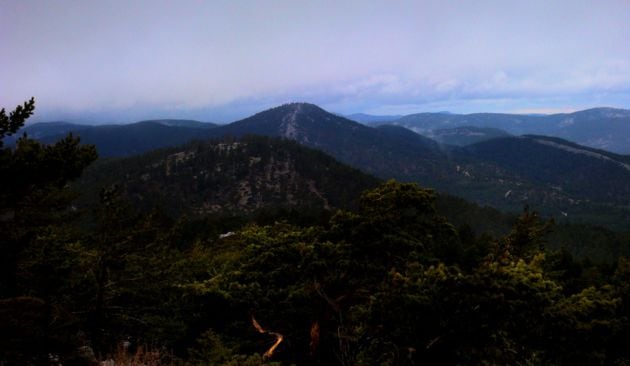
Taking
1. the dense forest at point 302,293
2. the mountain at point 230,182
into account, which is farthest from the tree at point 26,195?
the mountain at point 230,182

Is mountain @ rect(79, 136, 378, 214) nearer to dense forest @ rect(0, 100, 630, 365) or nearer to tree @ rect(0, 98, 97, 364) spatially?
dense forest @ rect(0, 100, 630, 365)

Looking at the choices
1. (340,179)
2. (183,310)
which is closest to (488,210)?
(340,179)

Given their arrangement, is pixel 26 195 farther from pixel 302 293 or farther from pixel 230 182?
pixel 230 182

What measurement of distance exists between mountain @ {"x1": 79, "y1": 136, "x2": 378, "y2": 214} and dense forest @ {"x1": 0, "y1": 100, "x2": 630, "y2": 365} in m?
144

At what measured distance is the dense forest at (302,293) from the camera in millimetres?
8930

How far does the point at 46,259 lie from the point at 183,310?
7927mm

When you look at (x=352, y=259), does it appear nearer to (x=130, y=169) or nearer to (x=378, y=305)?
(x=378, y=305)

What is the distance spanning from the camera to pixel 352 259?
1250 centimetres

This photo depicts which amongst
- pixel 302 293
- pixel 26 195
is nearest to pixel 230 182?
pixel 302 293

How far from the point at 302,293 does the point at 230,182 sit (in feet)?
587

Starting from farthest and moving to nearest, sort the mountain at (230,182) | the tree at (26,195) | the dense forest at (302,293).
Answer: the mountain at (230,182) → the dense forest at (302,293) → the tree at (26,195)

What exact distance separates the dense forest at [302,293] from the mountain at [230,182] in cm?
14384

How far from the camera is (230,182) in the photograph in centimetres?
18712

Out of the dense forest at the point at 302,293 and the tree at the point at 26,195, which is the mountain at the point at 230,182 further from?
the tree at the point at 26,195
